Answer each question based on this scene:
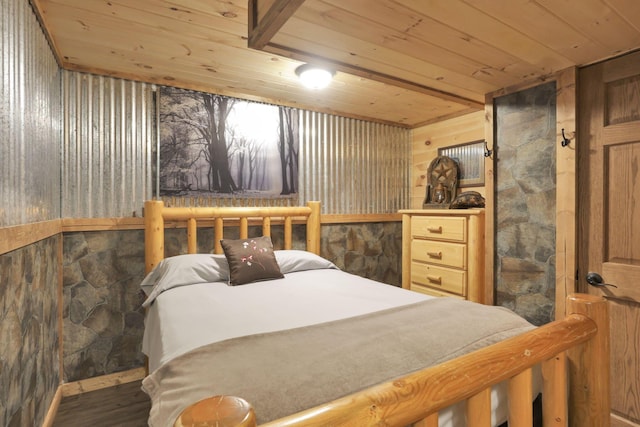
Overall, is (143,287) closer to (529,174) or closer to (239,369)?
(239,369)

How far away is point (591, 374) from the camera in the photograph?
994 millimetres

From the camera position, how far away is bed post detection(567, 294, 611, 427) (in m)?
0.99

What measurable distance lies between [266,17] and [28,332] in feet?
5.50

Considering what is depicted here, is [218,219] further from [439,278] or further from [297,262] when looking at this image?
[439,278]

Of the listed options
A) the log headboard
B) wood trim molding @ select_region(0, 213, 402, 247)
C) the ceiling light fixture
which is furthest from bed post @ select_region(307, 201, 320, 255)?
the ceiling light fixture

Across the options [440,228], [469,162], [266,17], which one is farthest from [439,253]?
[266,17]

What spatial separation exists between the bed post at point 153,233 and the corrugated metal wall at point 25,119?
1.65ft

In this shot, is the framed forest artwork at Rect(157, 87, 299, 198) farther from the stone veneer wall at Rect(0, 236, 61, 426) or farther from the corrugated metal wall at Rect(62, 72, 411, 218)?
the stone veneer wall at Rect(0, 236, 61, 426)

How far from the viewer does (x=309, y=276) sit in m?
2.27

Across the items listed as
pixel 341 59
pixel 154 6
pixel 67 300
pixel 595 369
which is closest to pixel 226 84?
pixel 154 6

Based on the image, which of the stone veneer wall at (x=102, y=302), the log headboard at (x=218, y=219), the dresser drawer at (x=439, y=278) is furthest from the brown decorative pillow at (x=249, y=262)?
the dresser drawer at (x=439, y=278)

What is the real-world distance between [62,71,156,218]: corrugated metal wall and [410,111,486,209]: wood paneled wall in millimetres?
2546

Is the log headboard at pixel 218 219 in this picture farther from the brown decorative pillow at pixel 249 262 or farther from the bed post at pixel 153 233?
the brown decorative pillow at pixel 249 262

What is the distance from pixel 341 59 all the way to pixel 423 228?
162 centimetres
